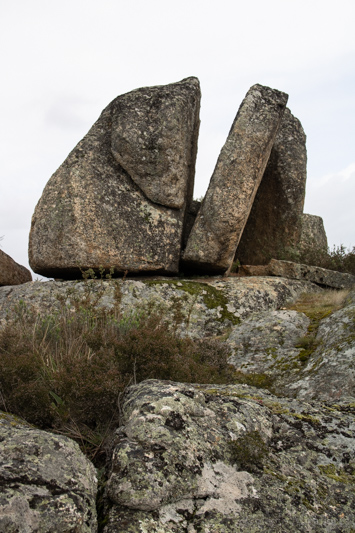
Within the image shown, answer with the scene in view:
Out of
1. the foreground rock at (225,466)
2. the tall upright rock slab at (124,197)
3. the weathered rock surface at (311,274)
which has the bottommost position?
the foreground rock at (225,466)

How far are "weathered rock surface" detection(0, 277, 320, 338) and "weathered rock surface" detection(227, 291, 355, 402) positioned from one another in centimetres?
160

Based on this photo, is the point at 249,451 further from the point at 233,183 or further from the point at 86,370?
the point at 233,183

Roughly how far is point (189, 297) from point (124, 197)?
2.41m

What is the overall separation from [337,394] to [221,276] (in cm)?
566

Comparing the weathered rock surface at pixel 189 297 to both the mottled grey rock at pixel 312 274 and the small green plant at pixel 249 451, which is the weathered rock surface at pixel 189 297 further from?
the small green plant at pixel 249 451

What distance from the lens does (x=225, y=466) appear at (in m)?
2.66

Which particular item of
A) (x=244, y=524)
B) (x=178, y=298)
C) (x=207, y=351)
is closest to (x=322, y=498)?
(x=244, y=524)

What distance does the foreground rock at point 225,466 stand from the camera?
91.2 inches

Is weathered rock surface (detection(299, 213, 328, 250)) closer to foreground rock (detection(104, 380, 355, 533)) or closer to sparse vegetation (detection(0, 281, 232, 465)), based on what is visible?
sparse vegetation (detection(0, 281, 232, 465))

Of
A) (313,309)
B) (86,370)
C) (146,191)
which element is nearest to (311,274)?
(313,309)

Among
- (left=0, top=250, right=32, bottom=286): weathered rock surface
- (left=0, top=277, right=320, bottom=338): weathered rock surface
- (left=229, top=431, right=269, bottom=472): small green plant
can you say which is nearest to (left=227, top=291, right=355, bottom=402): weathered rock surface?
(left=0, top=277, right=320, bottom=338): weathered rock surface

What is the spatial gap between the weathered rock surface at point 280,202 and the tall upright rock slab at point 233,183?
6.10 feet

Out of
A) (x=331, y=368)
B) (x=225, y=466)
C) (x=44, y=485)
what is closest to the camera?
(x=44, y=485)

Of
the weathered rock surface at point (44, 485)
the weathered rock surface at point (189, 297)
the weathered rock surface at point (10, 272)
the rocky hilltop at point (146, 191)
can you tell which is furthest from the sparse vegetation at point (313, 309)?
the weathered rock surface at point (10, 272)
